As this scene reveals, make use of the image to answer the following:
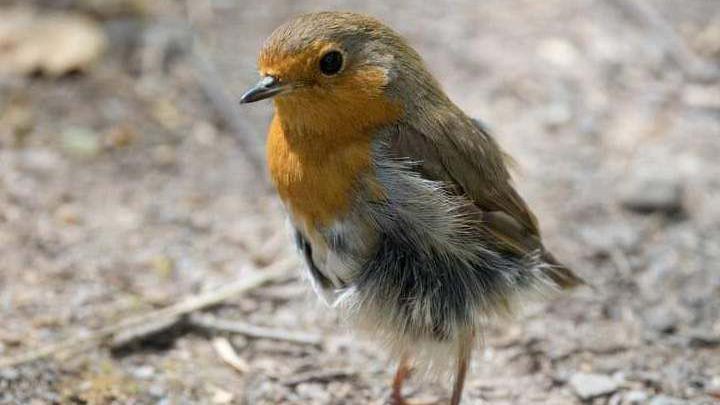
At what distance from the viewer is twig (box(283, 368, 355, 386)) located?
388 cm

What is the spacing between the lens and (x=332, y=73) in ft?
10.6

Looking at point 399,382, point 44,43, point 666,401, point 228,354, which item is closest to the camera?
point 666,401

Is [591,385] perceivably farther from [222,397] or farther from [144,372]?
[144,372]

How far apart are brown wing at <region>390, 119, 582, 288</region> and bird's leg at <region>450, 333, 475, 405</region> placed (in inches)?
14.1

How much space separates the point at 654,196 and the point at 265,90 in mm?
2464

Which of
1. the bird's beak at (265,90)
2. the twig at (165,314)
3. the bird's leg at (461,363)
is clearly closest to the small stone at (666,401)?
the bird's leg at (461,363)

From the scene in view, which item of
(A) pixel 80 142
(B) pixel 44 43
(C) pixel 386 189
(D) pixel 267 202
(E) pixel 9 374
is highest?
(B) pixel 44 43

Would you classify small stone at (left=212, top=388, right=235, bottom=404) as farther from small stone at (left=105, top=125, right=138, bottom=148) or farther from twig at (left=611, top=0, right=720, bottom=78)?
twig at (left=611, top=0, right=720, bottom=78)

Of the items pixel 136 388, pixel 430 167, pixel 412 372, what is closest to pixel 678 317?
pixel 412 372

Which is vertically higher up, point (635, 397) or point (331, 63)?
point (331, 63)

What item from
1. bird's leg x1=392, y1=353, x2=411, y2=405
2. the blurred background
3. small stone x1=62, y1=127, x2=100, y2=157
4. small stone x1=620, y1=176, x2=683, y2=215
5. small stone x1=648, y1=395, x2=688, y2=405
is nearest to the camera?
small stone x1=648, y1=395, x2=688, y2=405

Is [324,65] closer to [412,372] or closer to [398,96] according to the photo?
[398,96]

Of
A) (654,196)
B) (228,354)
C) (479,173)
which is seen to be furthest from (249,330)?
(654,196)

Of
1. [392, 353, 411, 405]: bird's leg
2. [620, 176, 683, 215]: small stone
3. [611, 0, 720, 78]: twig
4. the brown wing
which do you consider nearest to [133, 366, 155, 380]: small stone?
[392, 353, 411, 405]: bird's leg
